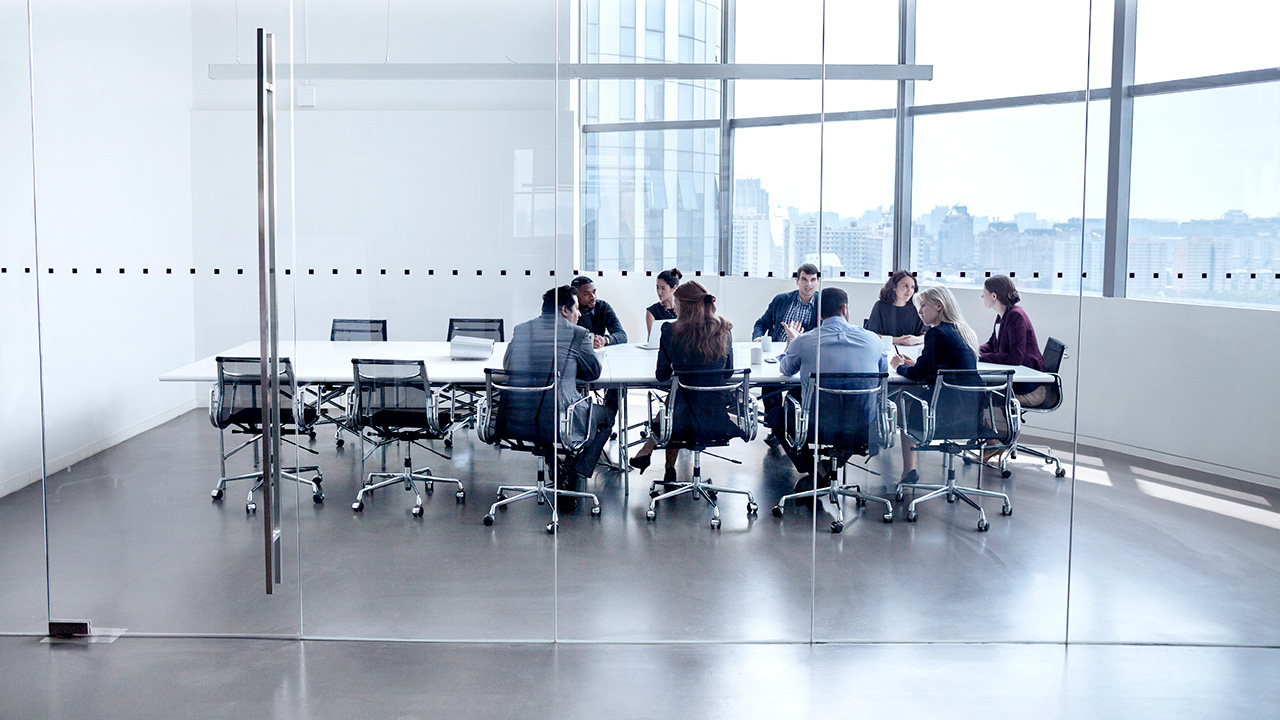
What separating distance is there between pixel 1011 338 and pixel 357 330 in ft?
8.70

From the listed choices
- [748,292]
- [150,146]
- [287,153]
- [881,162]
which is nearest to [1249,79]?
[881,162]

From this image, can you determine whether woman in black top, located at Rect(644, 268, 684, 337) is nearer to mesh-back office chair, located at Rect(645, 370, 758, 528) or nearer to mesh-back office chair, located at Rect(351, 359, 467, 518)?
mesh-back office chair, located at Rect(645, 370, 758, 528)

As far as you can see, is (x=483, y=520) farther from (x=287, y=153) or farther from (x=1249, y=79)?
(x=1249, y=79)

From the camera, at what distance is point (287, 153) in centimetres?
392

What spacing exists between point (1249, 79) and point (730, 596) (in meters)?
2.94

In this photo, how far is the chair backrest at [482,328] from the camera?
3.98 meters

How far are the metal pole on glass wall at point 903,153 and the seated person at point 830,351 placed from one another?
0.30 meters

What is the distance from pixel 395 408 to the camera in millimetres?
4062

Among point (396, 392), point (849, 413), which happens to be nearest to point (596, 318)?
point (396, 392)

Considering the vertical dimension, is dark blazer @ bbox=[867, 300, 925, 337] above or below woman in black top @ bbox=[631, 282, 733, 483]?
above

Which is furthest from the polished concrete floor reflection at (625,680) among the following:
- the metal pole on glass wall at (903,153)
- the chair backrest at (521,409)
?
the metal pole on glass wall at (903,153)

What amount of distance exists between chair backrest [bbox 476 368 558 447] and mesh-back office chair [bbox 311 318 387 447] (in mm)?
489

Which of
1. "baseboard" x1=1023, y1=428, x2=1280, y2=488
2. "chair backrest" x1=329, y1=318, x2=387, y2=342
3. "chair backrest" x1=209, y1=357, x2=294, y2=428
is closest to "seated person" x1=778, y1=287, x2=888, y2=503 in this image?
"baseboard" x1=1023, y1=428, x2=1280, y2=488

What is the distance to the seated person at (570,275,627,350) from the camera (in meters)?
3.90
